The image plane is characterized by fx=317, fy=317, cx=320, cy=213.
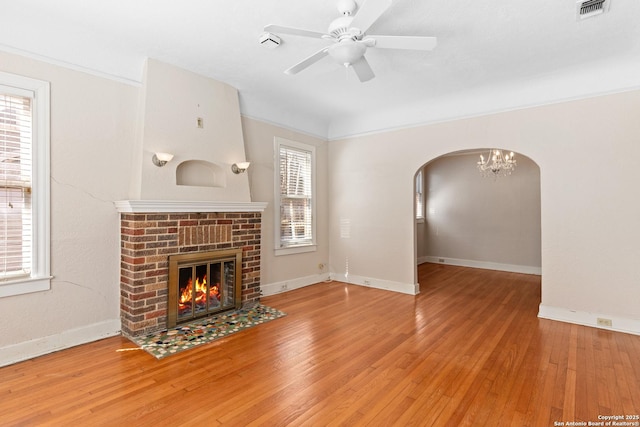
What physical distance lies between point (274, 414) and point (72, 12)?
11.6 ft

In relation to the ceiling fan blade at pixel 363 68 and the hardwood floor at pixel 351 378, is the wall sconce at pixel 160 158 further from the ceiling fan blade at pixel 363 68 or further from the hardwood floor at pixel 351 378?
the ceiling fan blade at pixel 363 68

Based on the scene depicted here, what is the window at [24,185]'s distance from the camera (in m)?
2.79

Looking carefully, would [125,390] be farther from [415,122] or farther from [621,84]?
[621,84]

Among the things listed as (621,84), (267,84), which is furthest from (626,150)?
(267,84)

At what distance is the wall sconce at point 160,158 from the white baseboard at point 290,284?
2325mm

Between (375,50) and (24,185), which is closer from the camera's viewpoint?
(24,185)

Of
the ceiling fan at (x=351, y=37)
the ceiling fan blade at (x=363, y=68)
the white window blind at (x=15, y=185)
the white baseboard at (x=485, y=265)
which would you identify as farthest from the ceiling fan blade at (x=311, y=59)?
A: the white baseboard at (x=485, y=265)

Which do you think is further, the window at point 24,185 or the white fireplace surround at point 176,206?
the white fireplace surround at point 176,206

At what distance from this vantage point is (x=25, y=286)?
2.85 m

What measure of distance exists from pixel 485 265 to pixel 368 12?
669 cm

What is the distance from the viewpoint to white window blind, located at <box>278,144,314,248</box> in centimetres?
529

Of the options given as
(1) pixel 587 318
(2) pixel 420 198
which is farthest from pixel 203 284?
(2) pixel 420 198

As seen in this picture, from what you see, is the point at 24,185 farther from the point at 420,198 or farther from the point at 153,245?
the point at 420,198

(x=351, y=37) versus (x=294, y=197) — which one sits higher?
(x=351, y=37)
